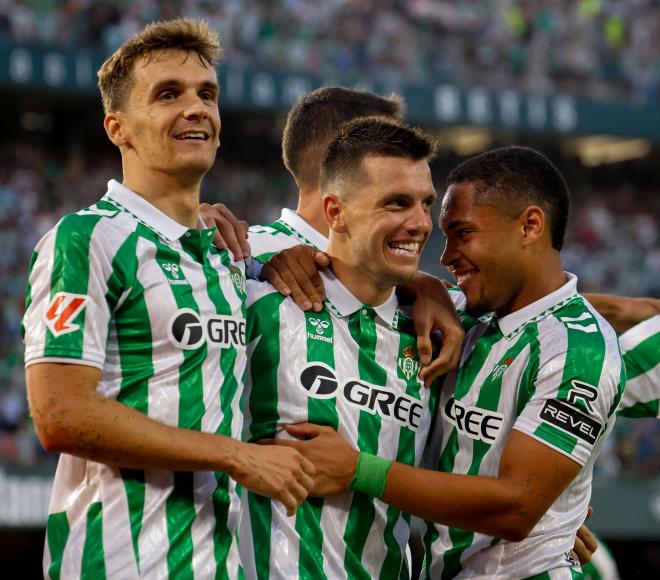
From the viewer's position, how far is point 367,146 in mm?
4121

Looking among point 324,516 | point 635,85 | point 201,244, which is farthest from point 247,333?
point 635,85

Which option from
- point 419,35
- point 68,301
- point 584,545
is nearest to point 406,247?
point 68,301

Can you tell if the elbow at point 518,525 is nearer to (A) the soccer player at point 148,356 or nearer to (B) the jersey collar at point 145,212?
(A) the soccer player at point 148,356

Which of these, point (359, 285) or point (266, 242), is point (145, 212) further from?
point (266, 242)

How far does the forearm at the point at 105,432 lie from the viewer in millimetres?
3215

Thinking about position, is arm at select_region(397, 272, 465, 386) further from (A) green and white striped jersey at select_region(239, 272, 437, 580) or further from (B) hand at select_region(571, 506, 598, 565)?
(B) hand at select_region(571, 506, 598, 565)

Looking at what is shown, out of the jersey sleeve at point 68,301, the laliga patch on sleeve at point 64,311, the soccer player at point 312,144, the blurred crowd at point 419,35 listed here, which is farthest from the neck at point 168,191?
the blurred crowd at point 419,35

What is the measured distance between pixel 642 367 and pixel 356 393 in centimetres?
132

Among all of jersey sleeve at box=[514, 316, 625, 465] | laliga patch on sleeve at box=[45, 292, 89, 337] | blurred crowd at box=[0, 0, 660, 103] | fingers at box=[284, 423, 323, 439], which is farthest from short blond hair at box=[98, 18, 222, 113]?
blurred crowd at box=[0, 0, 660, 103]

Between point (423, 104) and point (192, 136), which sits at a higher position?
point (192, 136)

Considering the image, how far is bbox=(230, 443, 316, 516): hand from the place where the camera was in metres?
3.34

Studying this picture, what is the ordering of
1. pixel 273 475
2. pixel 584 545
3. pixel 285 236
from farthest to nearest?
pixel 285 236 < pixel 584 545 < pixel 273 475

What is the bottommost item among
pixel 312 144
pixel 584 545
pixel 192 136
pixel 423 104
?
pixel 423 104

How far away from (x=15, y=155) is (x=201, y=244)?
15836mm
